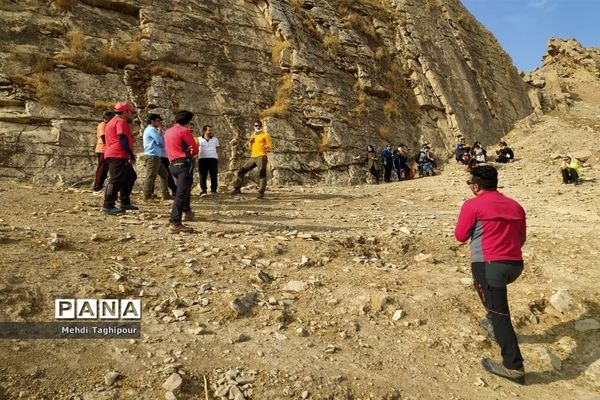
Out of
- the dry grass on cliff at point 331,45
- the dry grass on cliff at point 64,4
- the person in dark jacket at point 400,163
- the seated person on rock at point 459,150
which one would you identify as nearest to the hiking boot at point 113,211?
the dry grass on cliff at point 64,4

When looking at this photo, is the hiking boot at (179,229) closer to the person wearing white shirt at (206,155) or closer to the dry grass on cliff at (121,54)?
the person wearing white shirt at (206,155)

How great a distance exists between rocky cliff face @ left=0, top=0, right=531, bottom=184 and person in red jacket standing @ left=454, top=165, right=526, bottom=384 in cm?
1028

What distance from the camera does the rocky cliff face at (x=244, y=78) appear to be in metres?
11.4

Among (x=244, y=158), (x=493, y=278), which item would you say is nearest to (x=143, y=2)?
(x=244, y=158)

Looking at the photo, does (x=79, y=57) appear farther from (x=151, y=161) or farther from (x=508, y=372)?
(x=508, y=372)

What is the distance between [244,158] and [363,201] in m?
4.79

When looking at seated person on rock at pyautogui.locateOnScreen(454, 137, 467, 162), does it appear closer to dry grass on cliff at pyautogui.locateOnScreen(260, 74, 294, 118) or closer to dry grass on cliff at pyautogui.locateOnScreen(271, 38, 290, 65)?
dry grass on cliff at pyautogui.locateOnScreen(260, 74, 294, 118)

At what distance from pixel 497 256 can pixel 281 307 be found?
2.20 metres

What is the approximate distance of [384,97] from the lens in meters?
19.5

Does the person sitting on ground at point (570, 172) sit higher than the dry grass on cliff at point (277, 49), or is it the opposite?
the dry grass on cliff at point (277, 49)

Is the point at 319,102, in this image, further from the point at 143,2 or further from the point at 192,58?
the point at 143,2

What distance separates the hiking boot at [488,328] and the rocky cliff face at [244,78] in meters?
10.1

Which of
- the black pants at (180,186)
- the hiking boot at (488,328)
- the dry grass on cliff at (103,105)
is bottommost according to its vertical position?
the hiking boot at (488,328)

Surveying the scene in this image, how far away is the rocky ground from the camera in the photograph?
3164 mm
